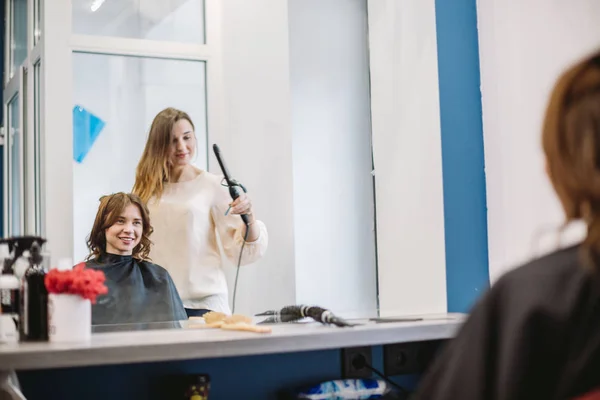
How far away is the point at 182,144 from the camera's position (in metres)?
2.43

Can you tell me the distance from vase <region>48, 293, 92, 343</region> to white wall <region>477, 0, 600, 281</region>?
1.38 m

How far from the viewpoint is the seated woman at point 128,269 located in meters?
2.17

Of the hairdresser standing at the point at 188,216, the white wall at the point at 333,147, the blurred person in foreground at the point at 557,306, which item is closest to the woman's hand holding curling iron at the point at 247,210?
the hairdresser standing at the point at 188,216

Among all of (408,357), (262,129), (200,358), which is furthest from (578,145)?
(262,129)

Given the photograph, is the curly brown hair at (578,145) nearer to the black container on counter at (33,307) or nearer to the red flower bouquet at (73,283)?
the red flower bouquet at (73,283)

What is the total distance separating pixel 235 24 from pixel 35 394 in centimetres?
134

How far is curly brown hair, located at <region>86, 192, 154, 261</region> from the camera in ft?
7.15

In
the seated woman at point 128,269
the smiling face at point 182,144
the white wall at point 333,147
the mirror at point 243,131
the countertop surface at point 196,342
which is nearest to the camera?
the countertop surface at point 196,342

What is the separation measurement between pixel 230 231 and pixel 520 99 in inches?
41.6

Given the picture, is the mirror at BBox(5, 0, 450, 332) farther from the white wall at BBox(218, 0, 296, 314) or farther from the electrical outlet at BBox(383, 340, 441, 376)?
the electrical outlet at BBox(383, 340, 441, 376)

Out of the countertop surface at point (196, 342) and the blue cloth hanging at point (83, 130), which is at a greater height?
the blue cloth hanging at point (83, 130)

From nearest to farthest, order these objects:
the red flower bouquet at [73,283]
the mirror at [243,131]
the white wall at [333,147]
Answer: the red flower bouquet at [73,283] < the mirror at [243,131] < the white wall at [333,147]

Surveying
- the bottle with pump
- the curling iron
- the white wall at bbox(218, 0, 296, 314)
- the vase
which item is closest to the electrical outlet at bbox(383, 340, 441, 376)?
the white wall at bbox(218, 0, 296, 314)

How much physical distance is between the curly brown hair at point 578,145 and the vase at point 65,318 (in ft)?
4.06
